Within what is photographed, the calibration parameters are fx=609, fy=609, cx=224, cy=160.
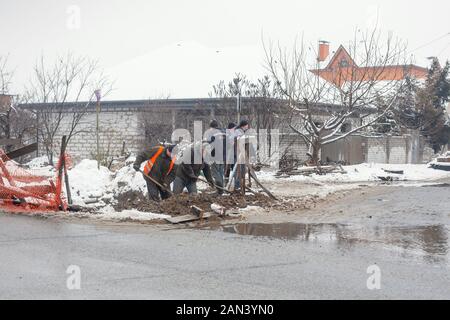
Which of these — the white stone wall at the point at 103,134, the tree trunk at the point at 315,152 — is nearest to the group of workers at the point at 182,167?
the tree trunk at the point at 315,152

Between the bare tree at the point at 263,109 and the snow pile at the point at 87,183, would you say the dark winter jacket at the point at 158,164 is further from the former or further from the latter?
the bare tree at the point at 263,109

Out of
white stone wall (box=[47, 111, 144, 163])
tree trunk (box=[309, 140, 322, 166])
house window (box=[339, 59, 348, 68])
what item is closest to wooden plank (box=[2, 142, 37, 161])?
tree trunk (box=[309, 140, 322, 166])

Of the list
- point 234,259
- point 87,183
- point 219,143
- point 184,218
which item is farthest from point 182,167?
point 234,259

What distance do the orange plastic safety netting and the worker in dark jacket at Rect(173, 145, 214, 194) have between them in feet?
7.75

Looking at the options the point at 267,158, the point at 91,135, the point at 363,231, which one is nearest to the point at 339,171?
the point at 267,158

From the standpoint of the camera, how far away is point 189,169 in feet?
41.7

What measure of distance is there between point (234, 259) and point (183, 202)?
13.0ft

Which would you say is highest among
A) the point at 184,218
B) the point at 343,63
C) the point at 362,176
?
the point at 343,63

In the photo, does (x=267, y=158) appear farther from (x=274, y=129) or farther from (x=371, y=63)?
(x=371, y=63)

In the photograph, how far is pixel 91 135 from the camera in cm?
2975

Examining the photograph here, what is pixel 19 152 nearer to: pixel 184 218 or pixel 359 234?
pixel 184 218

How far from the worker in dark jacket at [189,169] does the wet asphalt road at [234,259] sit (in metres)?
2.32

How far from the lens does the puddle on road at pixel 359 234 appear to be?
904cm

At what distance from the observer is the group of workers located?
12227 millimetres
